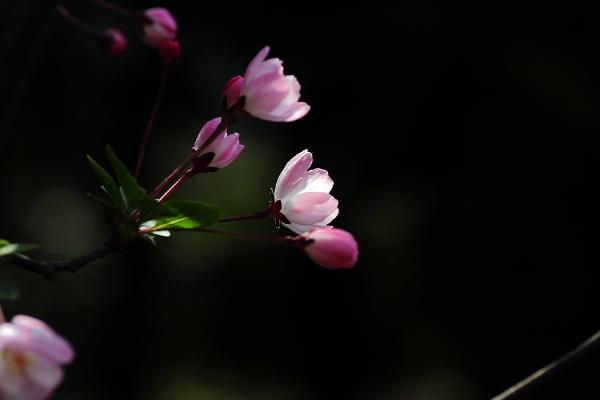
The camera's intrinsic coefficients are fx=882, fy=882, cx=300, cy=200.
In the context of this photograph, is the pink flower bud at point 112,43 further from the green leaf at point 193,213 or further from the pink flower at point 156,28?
the green leaf at point 193,213

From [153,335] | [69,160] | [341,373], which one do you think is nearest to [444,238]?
[341,373]

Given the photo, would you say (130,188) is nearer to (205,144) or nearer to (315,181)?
(205,144)

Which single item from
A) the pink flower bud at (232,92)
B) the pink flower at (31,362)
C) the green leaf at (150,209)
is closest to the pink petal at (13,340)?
the pink flower at (31,362)

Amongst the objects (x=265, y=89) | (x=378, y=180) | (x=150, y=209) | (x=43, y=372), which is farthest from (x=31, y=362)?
(x=378, y=180)

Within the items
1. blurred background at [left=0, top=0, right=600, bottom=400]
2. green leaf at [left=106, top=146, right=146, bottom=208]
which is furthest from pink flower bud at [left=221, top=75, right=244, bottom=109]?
blurred background at [left=0, top=0, right=600, bottom=400]

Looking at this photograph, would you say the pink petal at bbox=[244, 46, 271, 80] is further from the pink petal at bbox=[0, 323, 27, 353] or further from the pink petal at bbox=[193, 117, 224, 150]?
the pink petal at bbox=[0, 323, 27, 353]

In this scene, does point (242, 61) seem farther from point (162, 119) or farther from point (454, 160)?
point (454, 160)
